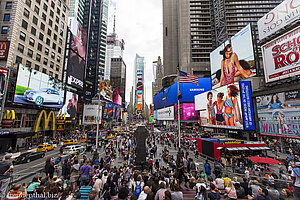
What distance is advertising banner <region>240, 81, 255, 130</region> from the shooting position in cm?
2708

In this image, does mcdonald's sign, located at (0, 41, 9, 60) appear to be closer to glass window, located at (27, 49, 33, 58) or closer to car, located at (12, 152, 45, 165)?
glass window, located at (27, 49, 33, 58)

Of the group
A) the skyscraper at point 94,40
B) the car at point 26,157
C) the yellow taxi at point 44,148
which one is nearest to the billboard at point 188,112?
the skyscraper at point 94,40

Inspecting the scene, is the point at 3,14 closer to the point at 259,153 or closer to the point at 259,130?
the point at 259,153

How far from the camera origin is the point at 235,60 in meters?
36.0

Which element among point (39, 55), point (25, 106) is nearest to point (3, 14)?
point (39, 55)

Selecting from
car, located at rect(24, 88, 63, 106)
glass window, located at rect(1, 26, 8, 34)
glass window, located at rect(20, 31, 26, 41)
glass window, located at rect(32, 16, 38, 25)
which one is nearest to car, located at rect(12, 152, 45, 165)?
car, located at rect(24, 88, 63, 106)

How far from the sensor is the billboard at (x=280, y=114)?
22.4 metres

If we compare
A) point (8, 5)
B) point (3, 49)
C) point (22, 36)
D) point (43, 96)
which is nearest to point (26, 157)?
point (43, 96)

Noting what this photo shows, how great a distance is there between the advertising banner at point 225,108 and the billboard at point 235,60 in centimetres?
583

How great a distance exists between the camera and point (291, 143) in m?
26.4

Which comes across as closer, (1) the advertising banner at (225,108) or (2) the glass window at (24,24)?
(1) the advertising banner at (225,108)

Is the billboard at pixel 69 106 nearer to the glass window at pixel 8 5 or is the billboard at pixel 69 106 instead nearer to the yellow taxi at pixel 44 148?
the yellow taxi at pixel 44 148

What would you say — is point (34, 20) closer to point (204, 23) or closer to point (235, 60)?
point (235, 60)

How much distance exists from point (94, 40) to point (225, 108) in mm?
93365
